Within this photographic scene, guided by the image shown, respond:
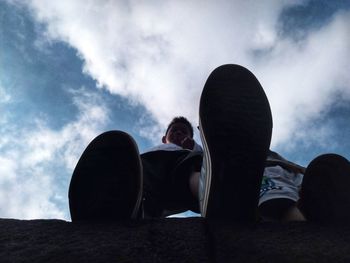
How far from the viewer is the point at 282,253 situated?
1.03 meters

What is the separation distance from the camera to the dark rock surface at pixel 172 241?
103cm

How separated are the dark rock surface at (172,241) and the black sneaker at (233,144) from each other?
0.08 m

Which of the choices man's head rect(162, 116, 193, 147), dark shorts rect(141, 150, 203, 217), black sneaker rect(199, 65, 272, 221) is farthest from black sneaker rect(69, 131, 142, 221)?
man's head rect(162, 116, 193, 147)

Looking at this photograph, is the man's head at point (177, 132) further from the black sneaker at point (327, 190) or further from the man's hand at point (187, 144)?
the black sneaker at point (327, 190)

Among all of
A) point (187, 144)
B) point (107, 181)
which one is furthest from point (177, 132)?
point (107, 181)

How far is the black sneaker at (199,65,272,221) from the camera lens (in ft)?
4.12

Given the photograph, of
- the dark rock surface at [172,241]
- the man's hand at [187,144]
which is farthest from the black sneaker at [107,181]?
the man's hand at [187,144]

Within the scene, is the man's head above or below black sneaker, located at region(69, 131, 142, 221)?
above

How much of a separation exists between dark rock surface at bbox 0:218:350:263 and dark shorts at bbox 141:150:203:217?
0.63 metres

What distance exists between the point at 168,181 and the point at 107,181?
2.32ft

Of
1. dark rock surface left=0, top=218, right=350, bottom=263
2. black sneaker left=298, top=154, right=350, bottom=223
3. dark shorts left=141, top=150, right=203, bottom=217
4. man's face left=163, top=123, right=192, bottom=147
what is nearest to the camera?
dark rock surface left=0, top=218, right=350, bottom=263

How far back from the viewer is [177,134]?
315cm

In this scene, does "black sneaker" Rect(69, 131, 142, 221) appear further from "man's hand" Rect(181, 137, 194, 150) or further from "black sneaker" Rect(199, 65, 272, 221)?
"man's hand" Rect(181, 137, 194, 150)

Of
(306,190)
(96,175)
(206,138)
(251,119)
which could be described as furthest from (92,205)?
(306,190)
